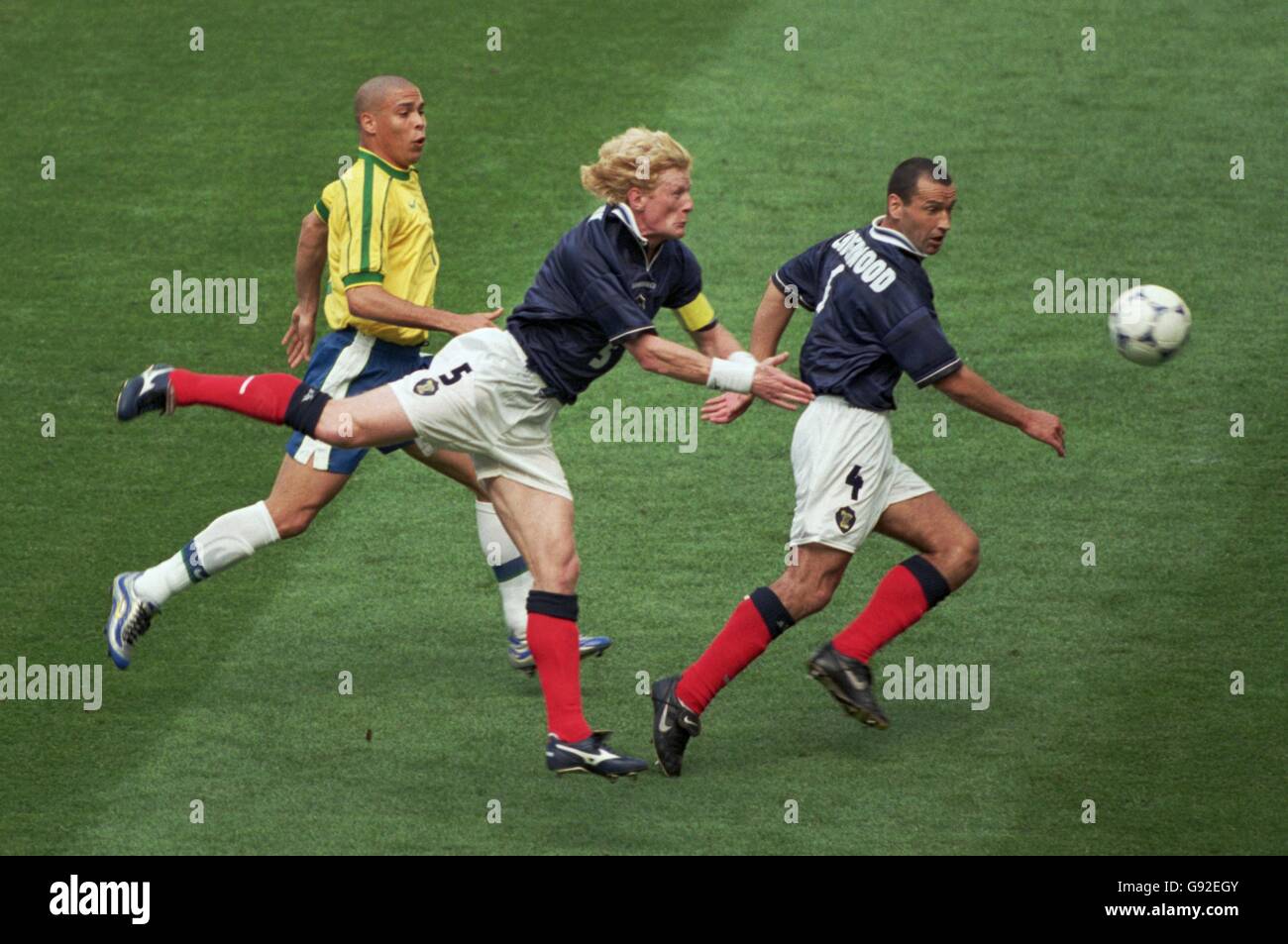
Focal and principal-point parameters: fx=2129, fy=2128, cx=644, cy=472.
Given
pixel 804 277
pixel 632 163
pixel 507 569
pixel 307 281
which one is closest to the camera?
pixel 632 163

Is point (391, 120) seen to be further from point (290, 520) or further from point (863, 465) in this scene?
point (863, 465)

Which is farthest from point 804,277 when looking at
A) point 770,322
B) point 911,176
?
point 911,176

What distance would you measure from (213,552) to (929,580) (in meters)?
2.81

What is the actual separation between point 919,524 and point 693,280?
50.2 inches

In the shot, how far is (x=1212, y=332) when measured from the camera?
11.9m

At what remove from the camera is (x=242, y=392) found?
786cm

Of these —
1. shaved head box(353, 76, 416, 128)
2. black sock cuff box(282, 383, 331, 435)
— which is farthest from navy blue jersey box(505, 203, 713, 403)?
shaved head box(353, 76, 416, 128)

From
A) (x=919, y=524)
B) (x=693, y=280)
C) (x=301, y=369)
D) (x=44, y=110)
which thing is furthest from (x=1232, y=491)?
(x=44, y=110)

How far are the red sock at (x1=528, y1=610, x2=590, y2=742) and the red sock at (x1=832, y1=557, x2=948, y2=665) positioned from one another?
1162mm

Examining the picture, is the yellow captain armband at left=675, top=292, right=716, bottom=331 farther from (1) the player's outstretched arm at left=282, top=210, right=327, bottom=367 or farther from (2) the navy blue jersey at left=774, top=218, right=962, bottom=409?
(1) the player's outstretched arm at left=282, top=210, right=327, bottom=367

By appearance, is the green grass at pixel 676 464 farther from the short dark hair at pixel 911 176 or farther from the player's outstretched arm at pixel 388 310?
the short dark hair at pixel 911 176

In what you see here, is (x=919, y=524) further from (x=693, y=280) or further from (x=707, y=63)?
(x=707, y=63)

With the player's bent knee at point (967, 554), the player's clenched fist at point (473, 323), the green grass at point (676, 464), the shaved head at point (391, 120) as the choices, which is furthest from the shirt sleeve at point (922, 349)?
the shaved head at point (391, 120)

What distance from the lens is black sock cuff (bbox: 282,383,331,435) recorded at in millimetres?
7754
